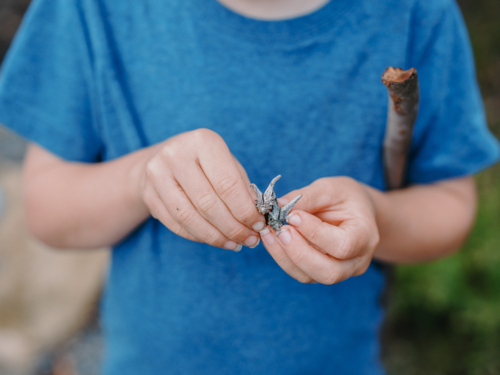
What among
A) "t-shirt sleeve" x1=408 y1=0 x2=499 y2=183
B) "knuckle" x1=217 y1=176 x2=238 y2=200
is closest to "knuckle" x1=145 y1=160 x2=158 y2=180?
"knuckle" x1=217 y1=176 x2=238 y2=200

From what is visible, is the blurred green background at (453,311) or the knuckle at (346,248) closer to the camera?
the knuckle at (346,248)

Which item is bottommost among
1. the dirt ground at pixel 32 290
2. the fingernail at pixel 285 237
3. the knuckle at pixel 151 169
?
the dirt ground at pixel 32 290

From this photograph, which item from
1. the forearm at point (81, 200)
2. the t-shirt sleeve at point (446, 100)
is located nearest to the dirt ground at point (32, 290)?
the forearm at point (81, 200)

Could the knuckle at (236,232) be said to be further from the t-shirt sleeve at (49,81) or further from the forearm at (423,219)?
the t-shirt sleeve at (49,81)

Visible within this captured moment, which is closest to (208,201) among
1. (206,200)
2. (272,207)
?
(206,200)

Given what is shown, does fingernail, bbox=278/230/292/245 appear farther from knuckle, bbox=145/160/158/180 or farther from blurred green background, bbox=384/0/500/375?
blurred green background, bbox=384/0/500/375

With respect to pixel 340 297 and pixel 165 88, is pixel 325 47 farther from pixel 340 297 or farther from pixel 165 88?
pixel 340 297
